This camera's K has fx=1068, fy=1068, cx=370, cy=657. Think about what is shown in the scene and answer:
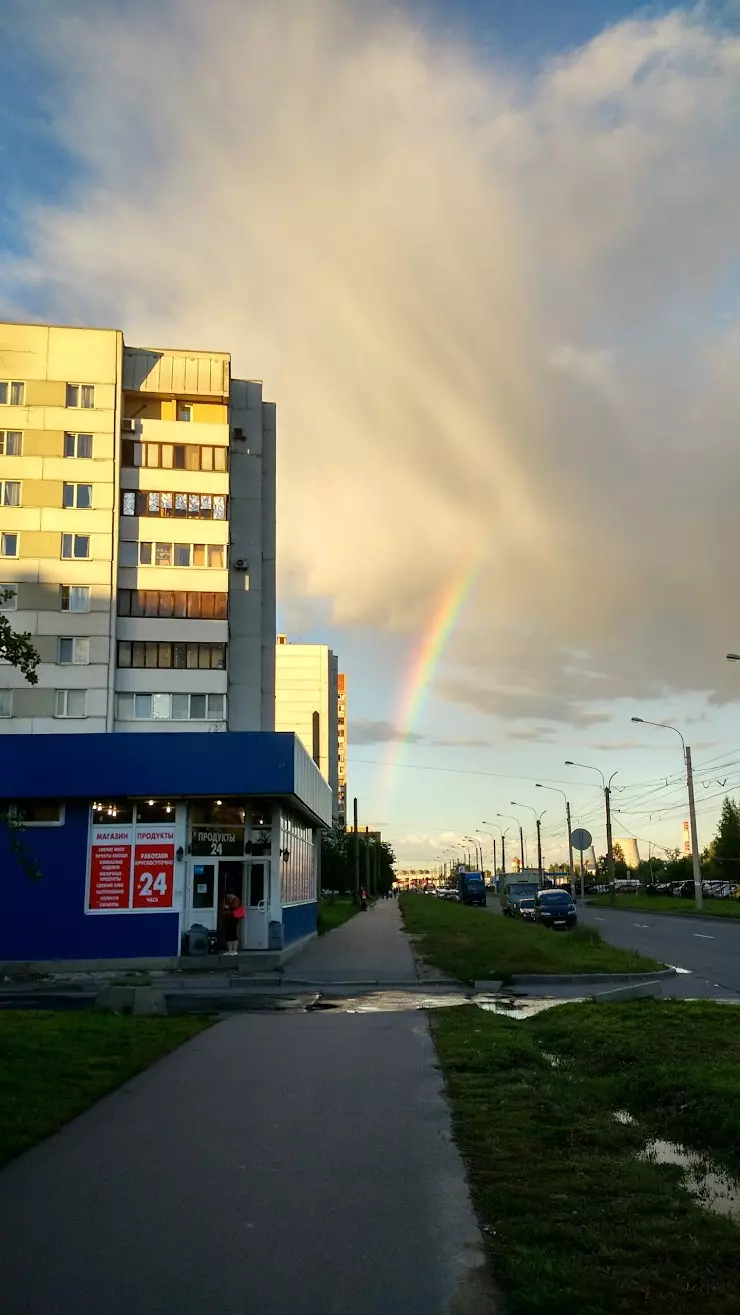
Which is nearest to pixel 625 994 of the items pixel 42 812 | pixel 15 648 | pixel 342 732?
pixel 15 648

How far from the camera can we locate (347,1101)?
923 cm

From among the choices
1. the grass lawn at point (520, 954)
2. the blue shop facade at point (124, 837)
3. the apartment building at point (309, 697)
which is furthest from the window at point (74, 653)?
the apartment building at point (309, 697)

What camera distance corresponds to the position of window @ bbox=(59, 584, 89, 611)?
47.3 metres

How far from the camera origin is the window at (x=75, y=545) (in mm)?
47500

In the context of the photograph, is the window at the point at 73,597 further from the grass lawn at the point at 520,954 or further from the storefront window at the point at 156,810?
the storefront window at the point at 156,810

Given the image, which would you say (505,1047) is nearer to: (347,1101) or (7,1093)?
(347,1101)

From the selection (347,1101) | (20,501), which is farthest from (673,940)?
(20,501)

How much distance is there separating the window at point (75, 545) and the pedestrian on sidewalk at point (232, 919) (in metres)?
24.9

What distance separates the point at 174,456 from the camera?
50125 mm

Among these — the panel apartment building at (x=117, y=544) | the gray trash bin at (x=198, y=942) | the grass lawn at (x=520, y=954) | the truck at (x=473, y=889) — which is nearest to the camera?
the grass lawn at (x=520, y=954)

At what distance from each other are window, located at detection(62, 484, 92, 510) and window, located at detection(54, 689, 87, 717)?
27.0 ft

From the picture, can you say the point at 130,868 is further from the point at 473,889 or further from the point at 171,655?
the point at 473,889

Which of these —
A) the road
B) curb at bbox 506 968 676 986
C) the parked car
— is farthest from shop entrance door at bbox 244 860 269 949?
the parked car

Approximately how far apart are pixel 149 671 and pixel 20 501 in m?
9.46
